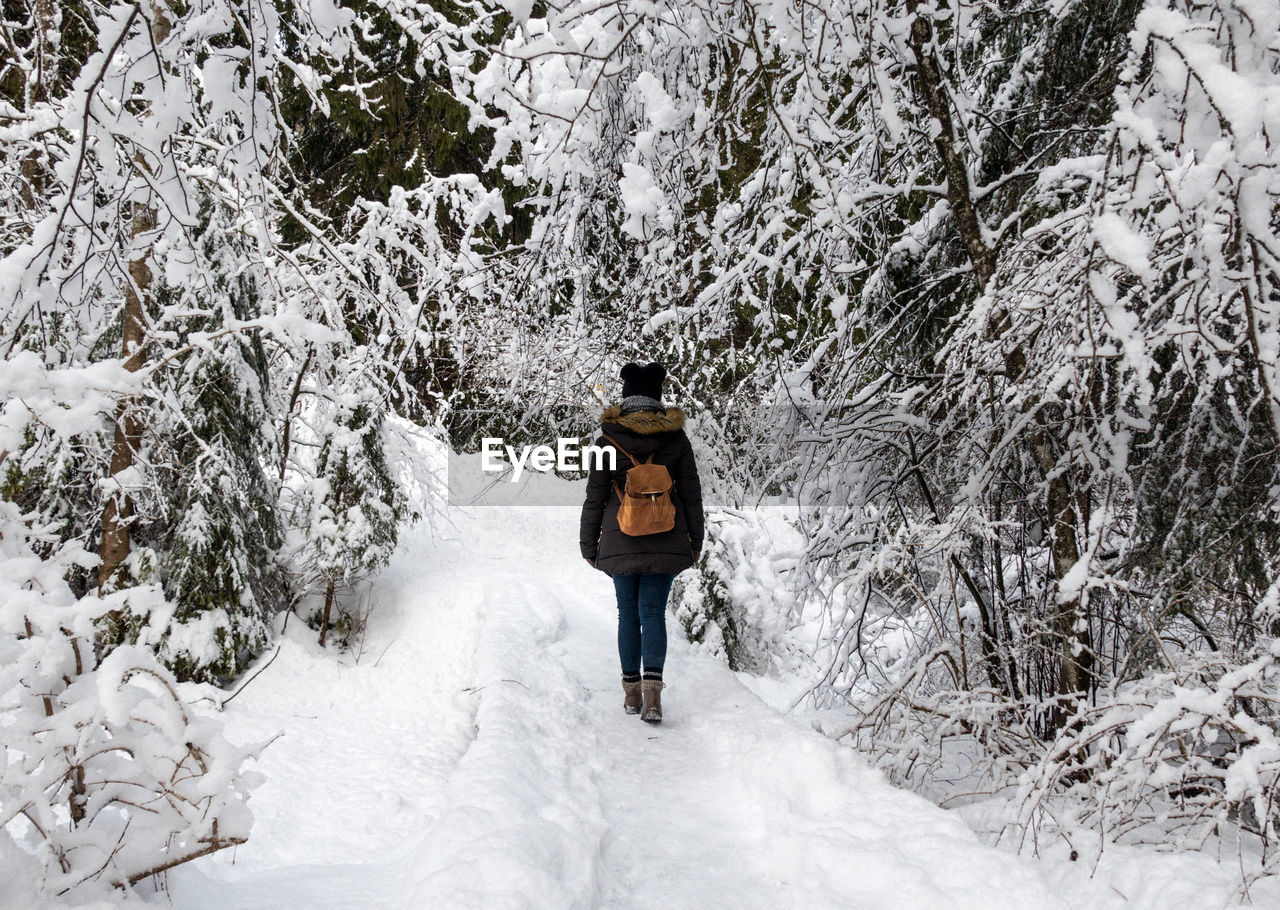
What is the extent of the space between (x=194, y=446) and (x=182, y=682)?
62.0 inches

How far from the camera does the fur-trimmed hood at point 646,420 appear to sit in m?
3.72

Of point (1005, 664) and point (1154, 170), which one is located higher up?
point (1154, 170)

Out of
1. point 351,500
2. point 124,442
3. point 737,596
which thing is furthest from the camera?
point 737,596

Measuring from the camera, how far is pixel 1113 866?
2012mm

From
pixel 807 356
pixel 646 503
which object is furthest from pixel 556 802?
pixel 807 356

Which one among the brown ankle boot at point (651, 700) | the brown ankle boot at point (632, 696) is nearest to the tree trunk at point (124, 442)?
the brown ankle boot at point (632, 696)

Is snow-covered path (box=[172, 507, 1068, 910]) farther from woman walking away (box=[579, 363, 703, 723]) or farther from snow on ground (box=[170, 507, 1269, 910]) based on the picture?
woman walking away (box=[579, 363, 703, 723])

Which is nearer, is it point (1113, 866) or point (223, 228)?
point (1113, 866)

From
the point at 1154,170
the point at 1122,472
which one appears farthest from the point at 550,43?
the point at 1122,472

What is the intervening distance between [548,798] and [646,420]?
1727 mm

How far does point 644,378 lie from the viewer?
12.6 feet

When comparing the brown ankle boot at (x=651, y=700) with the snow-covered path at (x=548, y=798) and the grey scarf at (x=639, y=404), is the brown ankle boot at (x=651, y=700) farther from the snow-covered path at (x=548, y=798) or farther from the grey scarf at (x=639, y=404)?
the grey scarf at (x=639, y=404)

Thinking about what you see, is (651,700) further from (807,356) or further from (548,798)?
(807,356)

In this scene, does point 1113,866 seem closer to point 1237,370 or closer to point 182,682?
point 1237,370
